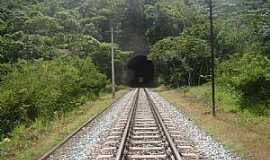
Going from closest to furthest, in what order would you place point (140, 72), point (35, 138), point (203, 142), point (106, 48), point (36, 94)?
point (203, 142) < point (35, 138) < point (36, 94) < point (106, 48) < point (140, 72)

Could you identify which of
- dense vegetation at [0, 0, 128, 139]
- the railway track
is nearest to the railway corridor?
the railway track

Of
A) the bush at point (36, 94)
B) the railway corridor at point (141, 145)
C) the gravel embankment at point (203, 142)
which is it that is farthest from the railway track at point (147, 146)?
the bush at point (36, 94)

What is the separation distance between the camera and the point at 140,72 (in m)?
76.3

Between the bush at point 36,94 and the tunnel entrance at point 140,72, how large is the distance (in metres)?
42.1

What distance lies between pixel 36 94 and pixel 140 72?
59095 millimetres

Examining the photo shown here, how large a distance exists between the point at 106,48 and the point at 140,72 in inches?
1078

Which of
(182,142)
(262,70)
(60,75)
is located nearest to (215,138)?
(182,142)

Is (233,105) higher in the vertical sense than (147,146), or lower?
lower

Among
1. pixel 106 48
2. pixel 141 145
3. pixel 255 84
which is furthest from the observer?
pixel 106 48

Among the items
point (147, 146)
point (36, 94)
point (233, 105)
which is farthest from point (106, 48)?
point (147, 146)

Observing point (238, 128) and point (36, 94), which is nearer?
point (238, 128)

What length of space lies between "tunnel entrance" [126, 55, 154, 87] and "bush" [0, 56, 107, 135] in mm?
42063

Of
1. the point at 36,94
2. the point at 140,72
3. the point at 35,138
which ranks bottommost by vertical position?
the point at 35,138

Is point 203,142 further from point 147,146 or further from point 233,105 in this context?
point 233,105
